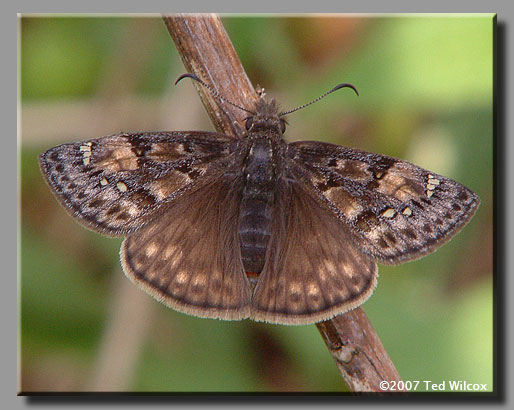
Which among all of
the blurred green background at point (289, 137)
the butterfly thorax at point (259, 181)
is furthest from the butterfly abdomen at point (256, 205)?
the blurred green background at point (289, 137)

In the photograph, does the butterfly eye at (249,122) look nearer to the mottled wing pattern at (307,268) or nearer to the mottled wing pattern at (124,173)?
→ the mottled wing pattern at (124,173)

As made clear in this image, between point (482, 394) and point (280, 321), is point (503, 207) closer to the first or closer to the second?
point (482, 394)

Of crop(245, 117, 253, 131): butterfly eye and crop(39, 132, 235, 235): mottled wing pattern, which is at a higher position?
crop(245, 117, 253, 131): butterfly eye

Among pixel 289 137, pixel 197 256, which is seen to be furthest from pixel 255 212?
pixel 289 137

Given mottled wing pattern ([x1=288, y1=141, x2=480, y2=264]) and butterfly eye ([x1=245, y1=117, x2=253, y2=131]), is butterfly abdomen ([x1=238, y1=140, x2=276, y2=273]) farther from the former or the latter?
mottled wing pattern ([x1=288, y1=141, x2=480, y2=264])

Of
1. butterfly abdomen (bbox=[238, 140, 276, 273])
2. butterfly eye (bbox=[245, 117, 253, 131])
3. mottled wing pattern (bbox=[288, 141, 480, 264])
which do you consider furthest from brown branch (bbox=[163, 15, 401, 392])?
mottled wing pattern (bbox=[288, 141, 480, 264])

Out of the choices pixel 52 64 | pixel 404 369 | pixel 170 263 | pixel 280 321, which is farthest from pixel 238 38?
pixel 404 369

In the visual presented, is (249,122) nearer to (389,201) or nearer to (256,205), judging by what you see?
(256,205)
